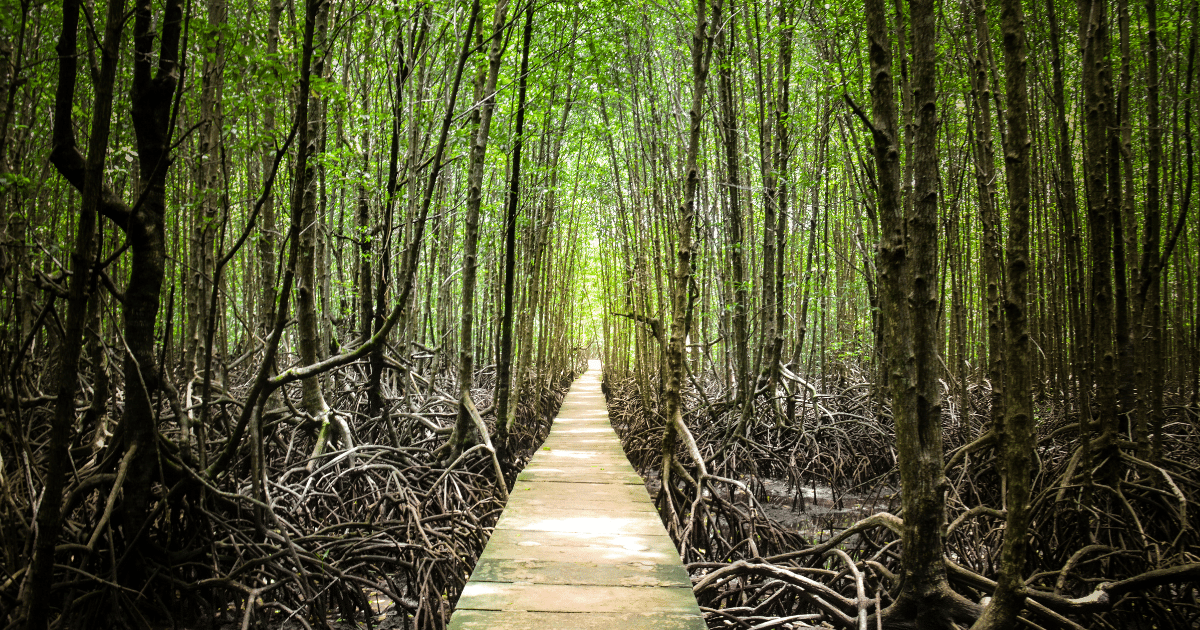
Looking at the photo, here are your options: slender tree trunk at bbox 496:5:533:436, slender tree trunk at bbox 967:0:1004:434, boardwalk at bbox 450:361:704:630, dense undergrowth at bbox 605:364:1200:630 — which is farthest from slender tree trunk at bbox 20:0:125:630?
slender tree trunk at bbox 967:0:1004:434

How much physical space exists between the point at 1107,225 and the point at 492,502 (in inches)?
157

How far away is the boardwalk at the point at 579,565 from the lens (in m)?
2.19

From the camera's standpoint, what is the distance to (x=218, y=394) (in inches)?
173

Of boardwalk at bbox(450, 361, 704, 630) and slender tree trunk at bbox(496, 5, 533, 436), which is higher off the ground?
slender tree trunk at bbox(496, 5, 533, 436)

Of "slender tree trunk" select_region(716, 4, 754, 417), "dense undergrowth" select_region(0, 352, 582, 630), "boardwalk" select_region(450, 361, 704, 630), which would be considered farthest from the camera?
"slender tree trunk" select_region(716, 4, 754, 417)

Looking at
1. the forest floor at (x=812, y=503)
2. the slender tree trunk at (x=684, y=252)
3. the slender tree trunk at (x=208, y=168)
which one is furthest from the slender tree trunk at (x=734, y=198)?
the slender tree trunk at (x=208, y=168)

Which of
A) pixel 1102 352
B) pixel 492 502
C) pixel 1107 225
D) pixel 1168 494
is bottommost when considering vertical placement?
pixel 492 502

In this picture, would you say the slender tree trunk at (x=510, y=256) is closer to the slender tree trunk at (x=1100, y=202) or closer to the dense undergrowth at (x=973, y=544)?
the dense undergrowth at (x=973, y=544)

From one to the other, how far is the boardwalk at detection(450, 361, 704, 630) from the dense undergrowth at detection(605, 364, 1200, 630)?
0.24 metres

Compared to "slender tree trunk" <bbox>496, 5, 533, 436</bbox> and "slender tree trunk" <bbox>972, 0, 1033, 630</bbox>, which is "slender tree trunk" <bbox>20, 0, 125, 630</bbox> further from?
"slender tree trunk" <bbox>496, 5, 533, 436</bbox>

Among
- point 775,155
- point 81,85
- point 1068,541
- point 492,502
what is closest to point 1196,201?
point 775,155

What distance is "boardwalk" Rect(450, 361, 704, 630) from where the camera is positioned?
2.19 meters

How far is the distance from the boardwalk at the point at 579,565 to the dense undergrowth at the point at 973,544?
243 mm

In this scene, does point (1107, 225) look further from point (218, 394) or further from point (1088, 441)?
point (218, 394)
